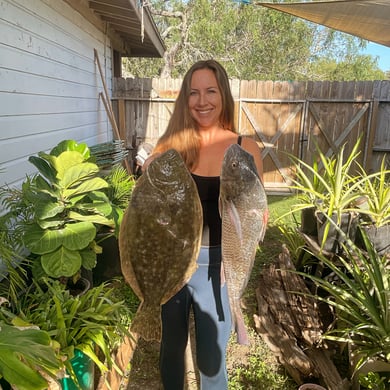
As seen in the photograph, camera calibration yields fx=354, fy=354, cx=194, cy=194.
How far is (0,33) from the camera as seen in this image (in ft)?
10.6

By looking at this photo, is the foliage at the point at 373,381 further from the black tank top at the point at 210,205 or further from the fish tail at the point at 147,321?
the fish tail at the point at 147,321

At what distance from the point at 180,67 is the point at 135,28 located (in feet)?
49.2

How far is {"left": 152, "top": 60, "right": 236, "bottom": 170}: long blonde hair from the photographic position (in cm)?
166

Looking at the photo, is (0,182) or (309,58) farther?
(309,58)

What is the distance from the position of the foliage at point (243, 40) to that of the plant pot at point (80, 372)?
1880 cm

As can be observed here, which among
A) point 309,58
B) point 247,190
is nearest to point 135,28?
point 247,190

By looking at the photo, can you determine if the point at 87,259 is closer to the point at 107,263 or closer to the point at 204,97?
the point at 107,263

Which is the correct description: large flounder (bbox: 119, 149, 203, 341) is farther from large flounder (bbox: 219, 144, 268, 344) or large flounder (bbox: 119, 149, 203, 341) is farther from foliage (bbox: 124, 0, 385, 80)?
foliage (bbox: 124, 0, 385, 80)

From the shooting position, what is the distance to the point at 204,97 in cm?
164

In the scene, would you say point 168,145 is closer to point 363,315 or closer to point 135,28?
point 363,315

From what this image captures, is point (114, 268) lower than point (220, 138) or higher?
lower

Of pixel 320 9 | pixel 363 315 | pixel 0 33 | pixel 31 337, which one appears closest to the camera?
pixel 31 337

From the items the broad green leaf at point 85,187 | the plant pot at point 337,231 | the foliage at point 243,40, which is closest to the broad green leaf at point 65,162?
the broad green leaf at point 85,187

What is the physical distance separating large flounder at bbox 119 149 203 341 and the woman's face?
51cm
